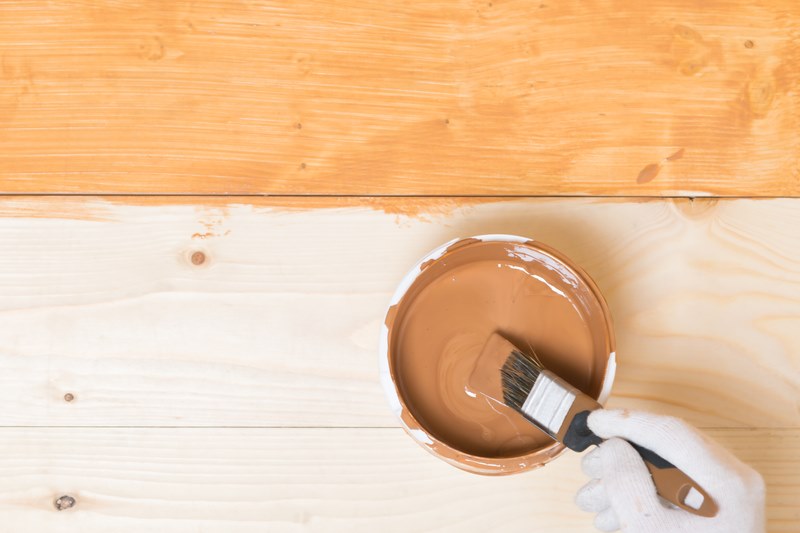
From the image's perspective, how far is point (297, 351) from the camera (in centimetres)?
90

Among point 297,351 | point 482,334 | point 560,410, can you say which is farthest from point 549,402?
point 297,351

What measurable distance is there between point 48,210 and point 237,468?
0.42m

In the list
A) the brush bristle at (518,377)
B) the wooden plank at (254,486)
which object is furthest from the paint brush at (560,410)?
the wooden plank at (254,486)

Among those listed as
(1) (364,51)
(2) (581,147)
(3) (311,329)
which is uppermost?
(1) (364,51)

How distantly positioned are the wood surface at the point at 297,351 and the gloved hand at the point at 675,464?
0.54ft

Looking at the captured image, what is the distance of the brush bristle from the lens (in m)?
0.79

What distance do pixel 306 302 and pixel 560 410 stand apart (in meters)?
0.35

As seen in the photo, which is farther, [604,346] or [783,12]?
[783,12]

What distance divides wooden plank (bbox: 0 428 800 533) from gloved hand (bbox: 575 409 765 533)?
0.56 ft

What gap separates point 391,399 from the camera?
81cm

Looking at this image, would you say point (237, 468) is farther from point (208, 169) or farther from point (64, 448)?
point (208, 169)

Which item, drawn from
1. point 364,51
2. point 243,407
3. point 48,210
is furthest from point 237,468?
point 364,51

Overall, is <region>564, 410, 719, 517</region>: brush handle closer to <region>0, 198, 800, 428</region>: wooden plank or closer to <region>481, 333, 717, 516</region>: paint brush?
<region>481, 333, 717, 516</region>: paint brush

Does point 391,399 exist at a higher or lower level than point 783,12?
lower
